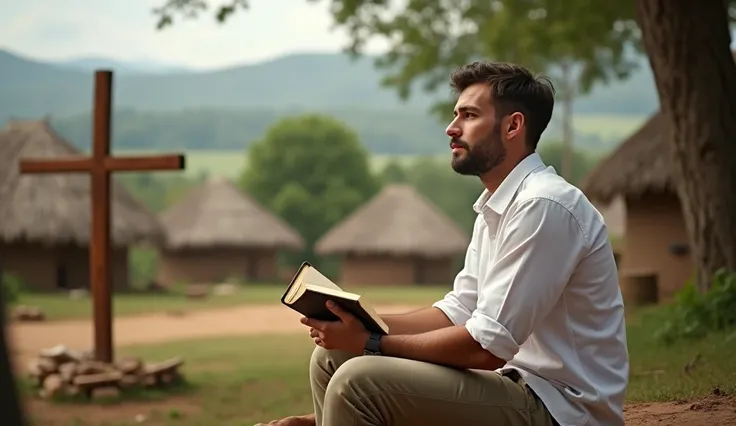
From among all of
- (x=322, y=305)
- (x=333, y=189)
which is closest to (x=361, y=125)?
(x=333, y=189)

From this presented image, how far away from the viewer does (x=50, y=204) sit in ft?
75.5

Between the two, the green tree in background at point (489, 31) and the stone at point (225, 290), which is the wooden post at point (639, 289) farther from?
the stone at point (225, 290)

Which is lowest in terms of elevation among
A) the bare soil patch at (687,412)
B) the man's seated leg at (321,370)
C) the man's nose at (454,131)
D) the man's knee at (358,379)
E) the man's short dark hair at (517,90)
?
the bare soil patch at (687,412)

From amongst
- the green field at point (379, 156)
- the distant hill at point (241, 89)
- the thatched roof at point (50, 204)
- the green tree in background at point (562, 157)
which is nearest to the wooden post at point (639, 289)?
the thatched roof at point (50, 204)

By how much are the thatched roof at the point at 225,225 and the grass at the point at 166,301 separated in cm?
432

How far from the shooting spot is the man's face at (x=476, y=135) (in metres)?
2.95

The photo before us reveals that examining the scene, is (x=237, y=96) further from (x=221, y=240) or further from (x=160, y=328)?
(x=160, y=328)

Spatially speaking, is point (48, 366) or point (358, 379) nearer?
point (358, 379)

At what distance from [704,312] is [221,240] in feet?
78.9

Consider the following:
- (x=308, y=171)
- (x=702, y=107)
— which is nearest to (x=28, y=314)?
(x=702, y=107)

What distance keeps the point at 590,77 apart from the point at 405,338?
16864mm

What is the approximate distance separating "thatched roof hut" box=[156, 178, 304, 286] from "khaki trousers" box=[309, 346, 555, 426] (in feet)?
91.3

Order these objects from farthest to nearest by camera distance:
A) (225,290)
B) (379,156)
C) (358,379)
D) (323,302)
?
(379,156) < (225,290) < (323,302) < (358,379)

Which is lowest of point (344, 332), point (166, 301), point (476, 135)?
point (166, 301)
